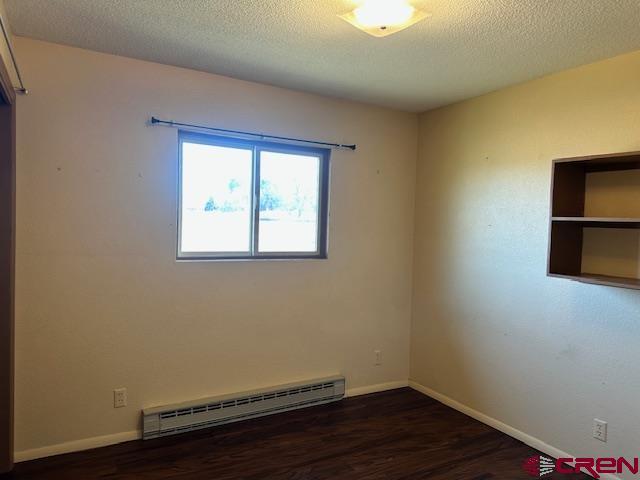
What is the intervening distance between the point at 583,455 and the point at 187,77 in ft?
11.3

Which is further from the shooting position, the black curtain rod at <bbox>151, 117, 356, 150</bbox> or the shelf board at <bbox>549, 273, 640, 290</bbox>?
the black curtain rod at <bbox>151, 117, 356, 150</bbox>

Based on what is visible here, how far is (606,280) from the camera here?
7.45 ft

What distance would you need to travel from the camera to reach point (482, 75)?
2.79 meters

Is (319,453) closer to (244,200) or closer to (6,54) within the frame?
(244,200)

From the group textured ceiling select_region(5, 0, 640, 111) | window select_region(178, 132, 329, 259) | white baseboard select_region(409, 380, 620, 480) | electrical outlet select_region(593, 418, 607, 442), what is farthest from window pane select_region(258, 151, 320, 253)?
electrical outlet select_region(593, 418, 607, 442)

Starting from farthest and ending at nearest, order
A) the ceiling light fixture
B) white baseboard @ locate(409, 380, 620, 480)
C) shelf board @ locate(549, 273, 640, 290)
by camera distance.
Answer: white baseboard @ locate(409, 380, 620, 480)
shelf board @ locate(549, 273, 640, 290)
the ceiling light fixture

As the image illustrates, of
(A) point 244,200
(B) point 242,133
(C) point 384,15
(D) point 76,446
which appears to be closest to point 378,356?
(A) point 244,200

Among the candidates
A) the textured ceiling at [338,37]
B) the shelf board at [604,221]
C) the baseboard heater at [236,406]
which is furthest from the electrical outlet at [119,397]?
the shelf board at [604,221]

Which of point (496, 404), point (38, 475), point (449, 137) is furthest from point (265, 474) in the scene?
point (449, 137)

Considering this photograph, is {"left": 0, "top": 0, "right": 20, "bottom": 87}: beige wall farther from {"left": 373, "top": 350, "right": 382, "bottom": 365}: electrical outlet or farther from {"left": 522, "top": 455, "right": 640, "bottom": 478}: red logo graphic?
{"left": 522, "top": 455, "right": 640, "bottom": 478}: red logo graphic

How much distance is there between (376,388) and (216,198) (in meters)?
2.11

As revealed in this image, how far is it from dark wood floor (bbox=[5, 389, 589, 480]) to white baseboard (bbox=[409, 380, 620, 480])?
0.18 ft

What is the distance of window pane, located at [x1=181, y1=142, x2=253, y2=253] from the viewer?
9.73 feet

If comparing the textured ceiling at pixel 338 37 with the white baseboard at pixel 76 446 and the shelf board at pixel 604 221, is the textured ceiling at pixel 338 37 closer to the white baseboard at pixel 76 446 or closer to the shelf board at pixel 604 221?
the shelf board at pixel 604 221
